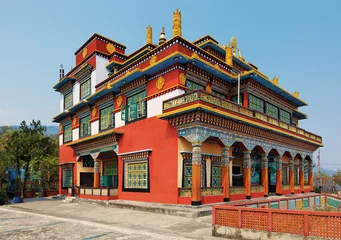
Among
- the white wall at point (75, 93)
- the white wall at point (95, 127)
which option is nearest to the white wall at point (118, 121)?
the white wall at point (95, 127)

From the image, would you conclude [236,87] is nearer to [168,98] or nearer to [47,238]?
[168,98]

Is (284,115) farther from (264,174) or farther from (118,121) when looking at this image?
(118,121)

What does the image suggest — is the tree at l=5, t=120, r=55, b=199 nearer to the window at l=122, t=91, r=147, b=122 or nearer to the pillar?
the window at l=122, t=91, r=147, b=122

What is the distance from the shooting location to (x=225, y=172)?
16516mm

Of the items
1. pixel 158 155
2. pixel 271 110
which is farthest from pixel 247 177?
pixel 271 110

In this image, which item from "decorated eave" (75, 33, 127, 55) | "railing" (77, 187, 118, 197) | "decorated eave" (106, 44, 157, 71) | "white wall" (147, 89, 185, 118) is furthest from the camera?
"decorated eave" (75, 33, 127, 55)

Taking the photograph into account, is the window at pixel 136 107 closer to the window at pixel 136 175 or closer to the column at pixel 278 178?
the window at pixel 136 175

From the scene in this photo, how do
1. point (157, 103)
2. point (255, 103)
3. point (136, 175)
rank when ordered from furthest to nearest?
1. point (255, 103)
2. point (136, 175)
3. point (157, 103)

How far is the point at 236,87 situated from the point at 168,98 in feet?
21.6

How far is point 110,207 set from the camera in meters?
18.8

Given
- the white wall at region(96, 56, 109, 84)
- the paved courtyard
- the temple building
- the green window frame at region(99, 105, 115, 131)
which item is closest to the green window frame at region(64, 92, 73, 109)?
the temple building

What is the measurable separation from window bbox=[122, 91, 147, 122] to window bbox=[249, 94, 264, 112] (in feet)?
25.5

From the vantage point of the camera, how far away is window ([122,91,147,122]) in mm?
18839

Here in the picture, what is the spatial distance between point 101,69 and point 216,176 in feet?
46.2
